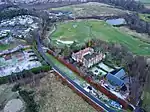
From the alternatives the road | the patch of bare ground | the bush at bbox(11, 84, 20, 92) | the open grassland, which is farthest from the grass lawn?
the bush at bbox(11, 84, 20, 92)

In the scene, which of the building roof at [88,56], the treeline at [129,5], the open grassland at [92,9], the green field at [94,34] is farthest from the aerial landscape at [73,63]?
the treeline at [129,5]

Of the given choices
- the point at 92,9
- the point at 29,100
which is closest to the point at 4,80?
the point at 29,100

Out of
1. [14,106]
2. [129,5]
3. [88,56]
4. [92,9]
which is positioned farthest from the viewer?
[129,5]

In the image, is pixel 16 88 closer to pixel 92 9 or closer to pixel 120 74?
pixel 120 74

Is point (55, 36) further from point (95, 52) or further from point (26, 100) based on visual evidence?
point (26, 100)

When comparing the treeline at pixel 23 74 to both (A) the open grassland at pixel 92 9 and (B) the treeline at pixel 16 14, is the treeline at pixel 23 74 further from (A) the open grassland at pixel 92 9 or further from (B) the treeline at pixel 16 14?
(A) the open grassland at pixel 92 9

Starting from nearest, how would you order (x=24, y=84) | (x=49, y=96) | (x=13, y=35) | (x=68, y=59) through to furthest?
(x=49, y=96), (x=24, y=84), (x=68, y=59), (x=13, y=35)

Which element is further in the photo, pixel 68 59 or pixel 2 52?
pixel 2 52

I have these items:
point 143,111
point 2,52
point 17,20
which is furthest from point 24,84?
point 17,20
